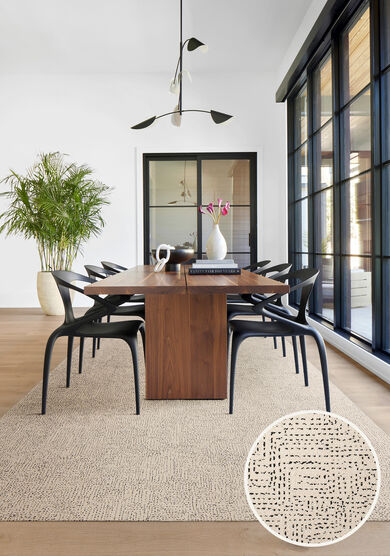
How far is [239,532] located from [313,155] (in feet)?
13.2

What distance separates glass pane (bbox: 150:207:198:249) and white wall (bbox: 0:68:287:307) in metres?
0.31

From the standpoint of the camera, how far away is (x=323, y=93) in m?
4.26

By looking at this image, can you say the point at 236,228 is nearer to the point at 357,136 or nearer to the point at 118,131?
the point at 118,131

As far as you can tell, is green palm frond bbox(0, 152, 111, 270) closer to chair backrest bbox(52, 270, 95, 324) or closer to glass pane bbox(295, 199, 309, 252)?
glass pane bbox(295, 199, 309, 252)

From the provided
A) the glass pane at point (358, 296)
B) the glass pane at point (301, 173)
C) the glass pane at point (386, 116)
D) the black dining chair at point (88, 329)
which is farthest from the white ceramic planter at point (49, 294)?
the glass pane at point (386, 116)

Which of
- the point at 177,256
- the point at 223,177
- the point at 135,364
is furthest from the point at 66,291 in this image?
the point at 223,177

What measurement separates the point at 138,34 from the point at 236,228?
8.97 feet

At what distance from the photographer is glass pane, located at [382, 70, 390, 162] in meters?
2.85

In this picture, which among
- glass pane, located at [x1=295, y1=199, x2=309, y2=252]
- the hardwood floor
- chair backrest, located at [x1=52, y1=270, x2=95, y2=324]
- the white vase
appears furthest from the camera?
glass pane, located at [x1=295, y1=199, x2=309, y2=252]

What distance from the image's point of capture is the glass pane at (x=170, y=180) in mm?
6242

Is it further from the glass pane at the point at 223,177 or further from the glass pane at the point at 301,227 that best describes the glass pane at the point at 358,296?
the glass pane at the point at 223,177

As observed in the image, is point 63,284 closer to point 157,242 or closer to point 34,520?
point 34,520

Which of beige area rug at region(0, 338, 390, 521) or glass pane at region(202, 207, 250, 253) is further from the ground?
glass pane at region(202, 207, 250, 253)

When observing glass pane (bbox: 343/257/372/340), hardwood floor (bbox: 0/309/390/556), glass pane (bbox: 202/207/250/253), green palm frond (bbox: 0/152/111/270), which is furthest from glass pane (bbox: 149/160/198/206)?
hardwood floor (bbox: 0/309/390/556)
